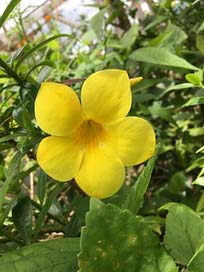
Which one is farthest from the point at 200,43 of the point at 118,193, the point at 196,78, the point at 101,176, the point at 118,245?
the point at 118,245

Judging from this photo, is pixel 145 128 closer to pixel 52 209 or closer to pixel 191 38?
pixel 52 209

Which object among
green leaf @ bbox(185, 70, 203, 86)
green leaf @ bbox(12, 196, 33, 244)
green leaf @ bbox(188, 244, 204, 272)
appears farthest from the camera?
green leaf @ bbox(185, 70, 203, 86)

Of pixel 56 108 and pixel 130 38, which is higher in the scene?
pixel 56 108

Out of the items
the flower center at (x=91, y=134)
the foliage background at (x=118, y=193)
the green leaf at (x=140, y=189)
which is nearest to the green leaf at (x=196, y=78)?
the foliage background at (x=118, y=193)

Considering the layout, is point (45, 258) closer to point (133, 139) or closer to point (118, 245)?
point (118, 245)

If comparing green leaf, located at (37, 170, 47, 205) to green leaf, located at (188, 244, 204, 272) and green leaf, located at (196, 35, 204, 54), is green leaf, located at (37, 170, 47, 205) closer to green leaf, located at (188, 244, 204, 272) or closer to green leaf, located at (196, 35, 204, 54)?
green leaf, located at (188, 244, 204, 272)

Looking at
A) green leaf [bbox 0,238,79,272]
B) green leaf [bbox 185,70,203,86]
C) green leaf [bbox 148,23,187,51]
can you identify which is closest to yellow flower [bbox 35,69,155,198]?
green leaf [bbox 0,238,79,272]
